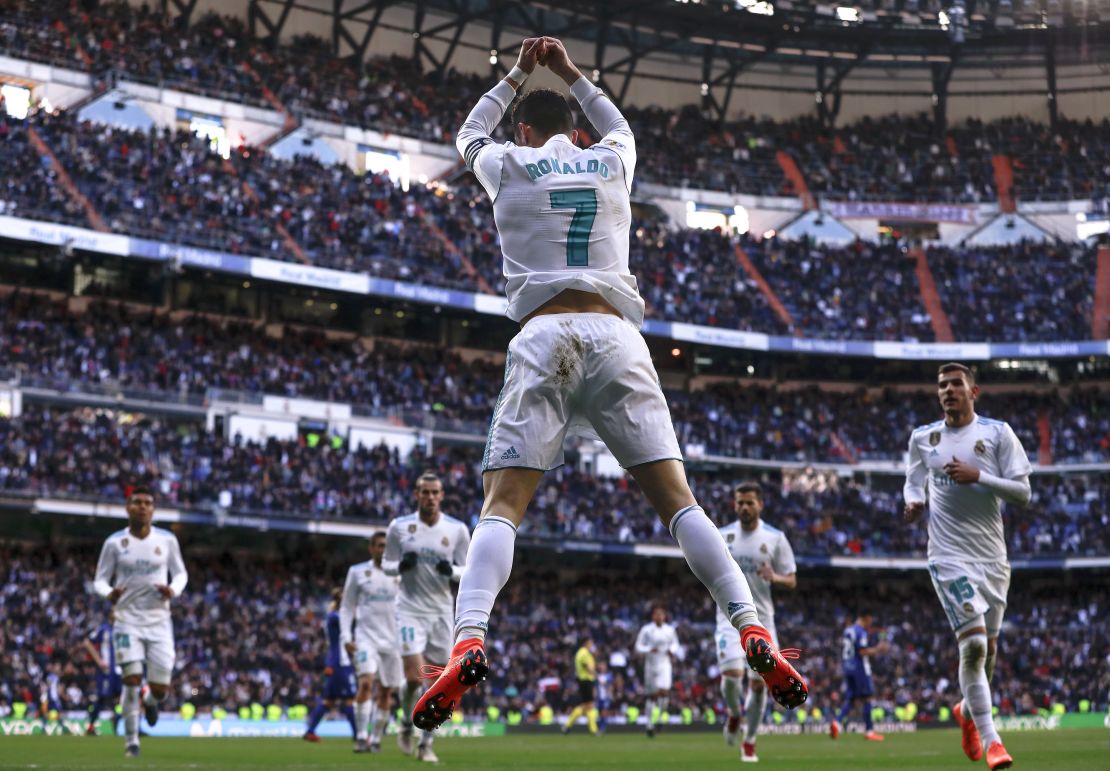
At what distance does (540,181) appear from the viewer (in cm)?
690

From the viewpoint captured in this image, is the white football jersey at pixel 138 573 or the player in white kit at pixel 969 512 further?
the white football jersey at pixel 138 573

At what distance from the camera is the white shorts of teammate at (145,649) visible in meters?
15.5

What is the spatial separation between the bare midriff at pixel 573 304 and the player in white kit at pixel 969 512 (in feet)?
17.1

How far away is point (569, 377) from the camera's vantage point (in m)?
6.55

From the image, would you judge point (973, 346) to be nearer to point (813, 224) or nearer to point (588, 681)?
point (813, 224)

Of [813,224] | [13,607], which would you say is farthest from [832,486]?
[13,607]

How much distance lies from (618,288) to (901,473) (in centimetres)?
5154

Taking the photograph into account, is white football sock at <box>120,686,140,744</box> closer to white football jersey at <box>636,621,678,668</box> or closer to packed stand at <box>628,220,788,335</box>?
white football jersey at <box>636,621,678,668</box>

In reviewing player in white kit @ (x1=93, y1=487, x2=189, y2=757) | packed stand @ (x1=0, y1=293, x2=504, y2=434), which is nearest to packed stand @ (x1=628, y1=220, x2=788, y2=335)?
packed stand @ (x1=0, y1=293, x2=504, y2=434)

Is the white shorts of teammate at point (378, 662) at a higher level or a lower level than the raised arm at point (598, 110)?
lower

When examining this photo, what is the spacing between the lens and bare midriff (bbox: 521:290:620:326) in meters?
6.77

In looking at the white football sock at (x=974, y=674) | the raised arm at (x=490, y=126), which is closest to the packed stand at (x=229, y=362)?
the white football sock at (x=974, y=674)

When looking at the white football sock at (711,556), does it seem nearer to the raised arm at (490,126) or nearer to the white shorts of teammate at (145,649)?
the raised arm at (490,126)

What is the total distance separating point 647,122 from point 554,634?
30141 mm
